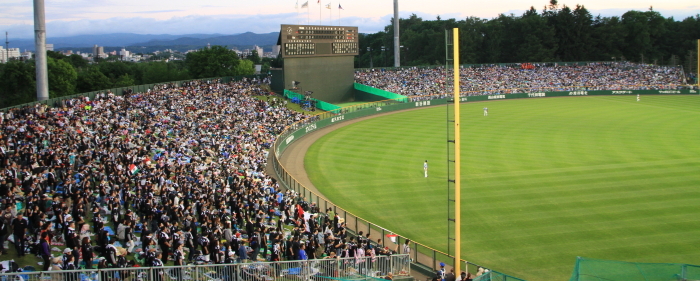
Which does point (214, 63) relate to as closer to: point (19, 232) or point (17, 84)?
point (17, 84)

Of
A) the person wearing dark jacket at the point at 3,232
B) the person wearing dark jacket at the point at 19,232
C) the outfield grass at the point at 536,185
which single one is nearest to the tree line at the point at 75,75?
the outfield grass at the point at 536,185

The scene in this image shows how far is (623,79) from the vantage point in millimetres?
81500

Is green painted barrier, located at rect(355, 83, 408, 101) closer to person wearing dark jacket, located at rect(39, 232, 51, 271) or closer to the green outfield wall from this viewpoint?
the green outfield wall

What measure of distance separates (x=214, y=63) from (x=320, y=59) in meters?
21.4

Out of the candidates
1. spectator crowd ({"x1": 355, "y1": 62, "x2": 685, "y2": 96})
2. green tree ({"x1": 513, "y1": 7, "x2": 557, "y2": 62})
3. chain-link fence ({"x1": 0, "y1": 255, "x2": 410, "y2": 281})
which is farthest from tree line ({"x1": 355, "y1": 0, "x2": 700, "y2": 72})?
chain-link fence ({"x1": 0, "y1": 255, "x2": 410, "y2": 281})

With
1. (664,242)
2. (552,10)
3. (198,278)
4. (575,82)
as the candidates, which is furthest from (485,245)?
(552,10)

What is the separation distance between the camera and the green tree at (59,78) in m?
62.7

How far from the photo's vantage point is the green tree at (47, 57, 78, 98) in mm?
62688

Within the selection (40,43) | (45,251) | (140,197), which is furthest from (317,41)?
(45,251)

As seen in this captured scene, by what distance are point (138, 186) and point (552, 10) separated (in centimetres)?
10474

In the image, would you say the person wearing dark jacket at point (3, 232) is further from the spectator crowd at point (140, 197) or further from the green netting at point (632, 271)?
the green netting at point (632, 271)

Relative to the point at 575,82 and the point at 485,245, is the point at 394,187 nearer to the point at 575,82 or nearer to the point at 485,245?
the point at 485,245

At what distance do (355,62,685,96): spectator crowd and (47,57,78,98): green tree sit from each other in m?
33.5

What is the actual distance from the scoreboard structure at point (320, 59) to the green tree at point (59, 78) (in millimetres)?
25228
